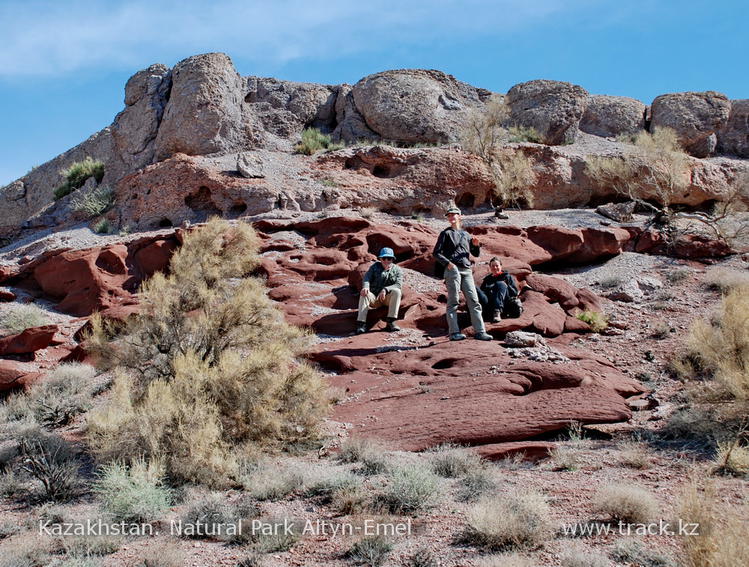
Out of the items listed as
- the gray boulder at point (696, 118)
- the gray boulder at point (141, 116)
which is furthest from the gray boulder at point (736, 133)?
the gray boulder at point (141, 116)

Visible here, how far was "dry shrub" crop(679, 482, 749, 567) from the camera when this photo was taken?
329cm

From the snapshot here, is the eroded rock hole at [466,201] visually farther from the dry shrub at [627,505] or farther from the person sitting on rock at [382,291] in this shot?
the dry shrub at [627,505]

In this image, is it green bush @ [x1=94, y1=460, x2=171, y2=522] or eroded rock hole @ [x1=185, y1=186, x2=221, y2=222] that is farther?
eroded rock hole @ [x1=185, y1=186, x2=221, y2=222]

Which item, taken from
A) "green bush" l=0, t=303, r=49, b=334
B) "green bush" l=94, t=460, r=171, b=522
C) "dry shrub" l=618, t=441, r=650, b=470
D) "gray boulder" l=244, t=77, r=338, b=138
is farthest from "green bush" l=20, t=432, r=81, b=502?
"gray boulder" l=244, t=77, r=338, b=138

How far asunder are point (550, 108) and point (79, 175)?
17733 millimetres

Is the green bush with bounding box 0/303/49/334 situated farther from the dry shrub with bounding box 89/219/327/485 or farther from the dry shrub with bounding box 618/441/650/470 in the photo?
the dry shrub with bounding box 618/441/650/470

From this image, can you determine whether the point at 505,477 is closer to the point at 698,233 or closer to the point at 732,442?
the point at 732,442

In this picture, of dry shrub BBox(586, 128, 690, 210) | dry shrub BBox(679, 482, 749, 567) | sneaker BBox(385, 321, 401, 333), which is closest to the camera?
dry shrub BBox(679, 482, 749, 567)

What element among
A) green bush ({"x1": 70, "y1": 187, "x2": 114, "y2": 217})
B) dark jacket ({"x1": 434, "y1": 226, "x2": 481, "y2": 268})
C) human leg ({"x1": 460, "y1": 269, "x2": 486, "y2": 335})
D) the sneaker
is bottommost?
the sneaker

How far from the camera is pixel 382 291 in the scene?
1047 cm

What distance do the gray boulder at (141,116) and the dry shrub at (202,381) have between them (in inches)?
Answer: 460

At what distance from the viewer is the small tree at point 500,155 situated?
18359mm

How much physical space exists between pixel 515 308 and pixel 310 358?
152 inches

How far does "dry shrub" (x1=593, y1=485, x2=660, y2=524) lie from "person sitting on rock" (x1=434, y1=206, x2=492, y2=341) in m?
4.73
